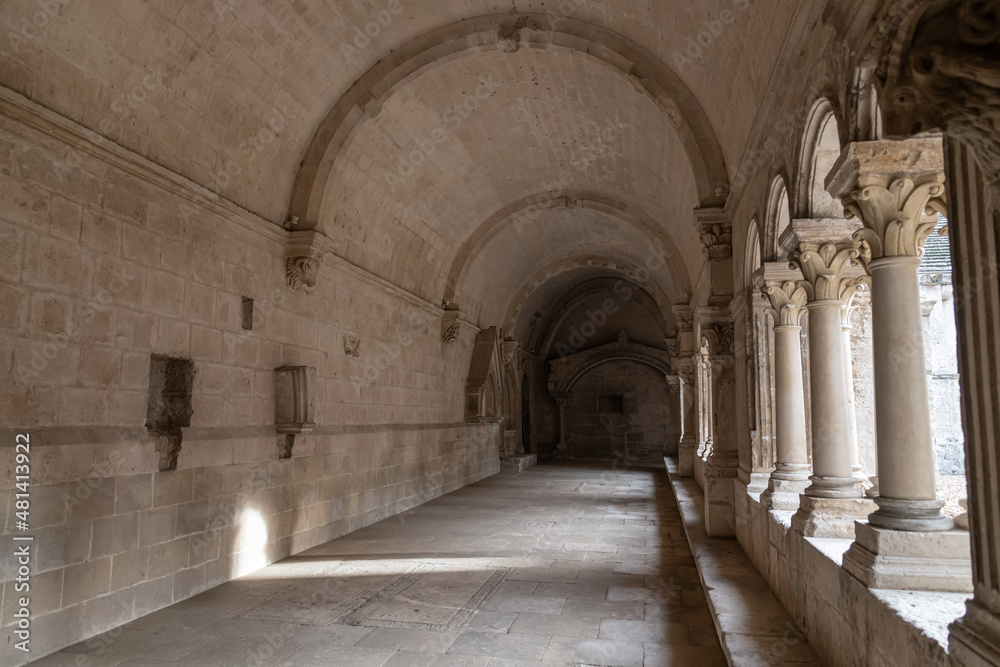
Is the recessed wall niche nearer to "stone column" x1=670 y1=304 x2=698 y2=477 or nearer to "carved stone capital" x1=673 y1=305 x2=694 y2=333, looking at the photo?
"carved stone capital" x1=673 y1=305 x2=694 y2=333

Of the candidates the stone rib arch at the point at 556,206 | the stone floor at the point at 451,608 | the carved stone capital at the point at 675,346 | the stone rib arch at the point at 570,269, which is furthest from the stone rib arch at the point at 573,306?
the stone floor at the point at 451,608

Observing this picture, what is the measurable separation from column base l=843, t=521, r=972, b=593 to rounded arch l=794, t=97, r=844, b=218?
1.97 metres

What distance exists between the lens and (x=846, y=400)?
4.13m

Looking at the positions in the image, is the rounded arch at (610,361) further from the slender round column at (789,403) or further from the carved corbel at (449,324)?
the slender round column at (789,403)

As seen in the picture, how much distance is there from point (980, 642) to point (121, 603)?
192 inches

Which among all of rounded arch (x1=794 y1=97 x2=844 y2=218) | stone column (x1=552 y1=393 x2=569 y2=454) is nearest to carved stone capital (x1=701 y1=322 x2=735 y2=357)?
rounded arch (x1=794 y1=97 x2=844 y2=218)

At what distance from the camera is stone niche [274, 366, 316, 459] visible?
21.6ft

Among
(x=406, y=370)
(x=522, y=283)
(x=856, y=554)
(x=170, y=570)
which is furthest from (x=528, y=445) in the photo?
(x=856, y=554)

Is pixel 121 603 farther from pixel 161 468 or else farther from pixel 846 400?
pixel 846 400

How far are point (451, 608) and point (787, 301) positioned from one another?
339cm

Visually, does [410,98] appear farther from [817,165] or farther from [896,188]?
[896,188]

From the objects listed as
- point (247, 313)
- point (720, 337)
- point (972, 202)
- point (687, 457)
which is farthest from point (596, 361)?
point (972, 202)

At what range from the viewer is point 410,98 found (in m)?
7.86

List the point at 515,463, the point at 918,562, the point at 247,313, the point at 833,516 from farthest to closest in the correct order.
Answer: the point at 515,463, the point at 247,313, the point at 833,516, the point at 918,562
